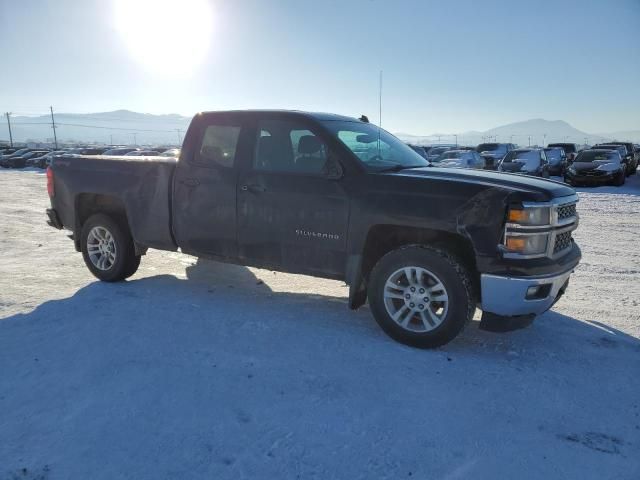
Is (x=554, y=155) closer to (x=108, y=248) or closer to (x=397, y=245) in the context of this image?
(x=397, y=245)

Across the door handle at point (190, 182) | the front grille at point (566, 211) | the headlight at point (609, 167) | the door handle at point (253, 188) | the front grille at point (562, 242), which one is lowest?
the front grille at point (562, 242)

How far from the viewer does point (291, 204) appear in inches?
168

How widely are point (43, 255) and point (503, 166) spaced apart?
18.7 meters

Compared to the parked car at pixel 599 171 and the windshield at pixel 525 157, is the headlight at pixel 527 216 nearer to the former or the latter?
the windshield at pixel 525 157

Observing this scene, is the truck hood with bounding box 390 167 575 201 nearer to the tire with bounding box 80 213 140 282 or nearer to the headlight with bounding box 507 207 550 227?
the headlight with bounding box 507 207 550 227

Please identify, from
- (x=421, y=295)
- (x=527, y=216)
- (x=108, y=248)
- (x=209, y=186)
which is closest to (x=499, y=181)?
(x=527, y=216)

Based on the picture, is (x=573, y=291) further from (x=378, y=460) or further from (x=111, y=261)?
(x=111, y=261)

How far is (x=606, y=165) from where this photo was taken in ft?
62.8

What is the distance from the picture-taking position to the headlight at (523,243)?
3498 millimetres

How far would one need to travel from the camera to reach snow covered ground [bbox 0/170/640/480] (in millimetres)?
2492

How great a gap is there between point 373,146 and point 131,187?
105 inches

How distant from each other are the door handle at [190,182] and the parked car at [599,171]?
18.9 metres

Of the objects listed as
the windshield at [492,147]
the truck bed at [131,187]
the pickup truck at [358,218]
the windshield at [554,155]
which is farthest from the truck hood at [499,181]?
the windshield at [492,147]

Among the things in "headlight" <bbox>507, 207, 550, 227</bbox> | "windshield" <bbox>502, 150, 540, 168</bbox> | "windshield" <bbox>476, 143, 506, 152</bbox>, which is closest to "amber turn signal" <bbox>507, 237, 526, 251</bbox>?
"headlight" <bbox>507, 207, 550, 227</bbox>
